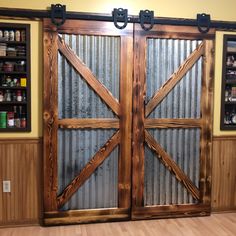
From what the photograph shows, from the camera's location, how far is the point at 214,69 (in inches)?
145

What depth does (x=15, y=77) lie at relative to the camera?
3.40m

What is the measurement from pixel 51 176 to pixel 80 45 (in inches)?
51.5

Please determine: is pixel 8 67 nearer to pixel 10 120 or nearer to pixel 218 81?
pixel 10 120

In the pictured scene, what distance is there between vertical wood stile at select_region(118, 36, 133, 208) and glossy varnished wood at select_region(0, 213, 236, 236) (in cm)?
26

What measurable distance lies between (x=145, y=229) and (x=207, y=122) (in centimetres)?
128

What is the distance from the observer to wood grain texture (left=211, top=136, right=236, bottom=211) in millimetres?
3793

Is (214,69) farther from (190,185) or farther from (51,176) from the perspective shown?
(51,176)

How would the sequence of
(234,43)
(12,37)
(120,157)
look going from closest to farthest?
(12,37)
(120,157)
(234,43)

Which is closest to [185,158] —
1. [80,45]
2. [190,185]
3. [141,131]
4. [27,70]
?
[190,185]

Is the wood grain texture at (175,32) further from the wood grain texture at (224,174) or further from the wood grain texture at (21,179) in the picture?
the wood grain texture at (21,179)

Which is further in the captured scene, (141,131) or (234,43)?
(234,43)

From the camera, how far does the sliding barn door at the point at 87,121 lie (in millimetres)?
3344

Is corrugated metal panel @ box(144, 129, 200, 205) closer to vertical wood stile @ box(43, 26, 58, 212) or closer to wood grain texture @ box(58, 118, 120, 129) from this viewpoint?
wood grain texture @ box(58, 118, 120, 129)

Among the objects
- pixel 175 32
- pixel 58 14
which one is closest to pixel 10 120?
pixel 58 14
